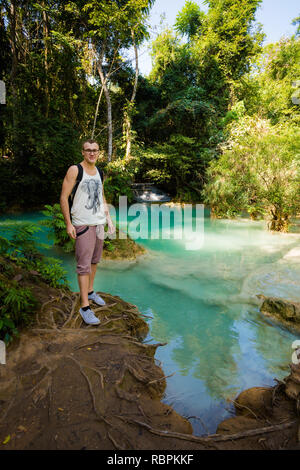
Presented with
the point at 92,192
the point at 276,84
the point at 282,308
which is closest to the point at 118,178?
the point at 282,308

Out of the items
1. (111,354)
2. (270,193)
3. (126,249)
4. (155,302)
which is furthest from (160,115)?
(111,354)

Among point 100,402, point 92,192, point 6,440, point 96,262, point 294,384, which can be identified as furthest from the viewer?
point 96,262

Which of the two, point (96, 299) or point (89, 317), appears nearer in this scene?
point (89, 317)

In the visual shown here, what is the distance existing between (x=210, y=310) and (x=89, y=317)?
2.90 m

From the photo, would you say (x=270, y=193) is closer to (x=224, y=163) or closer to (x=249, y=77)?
(x=224, y=163)

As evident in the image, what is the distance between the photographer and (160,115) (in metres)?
19.4

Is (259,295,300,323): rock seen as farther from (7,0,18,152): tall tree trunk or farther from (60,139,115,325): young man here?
(7,0,18,152): tall tree trunk

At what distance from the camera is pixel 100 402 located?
82.5 inches

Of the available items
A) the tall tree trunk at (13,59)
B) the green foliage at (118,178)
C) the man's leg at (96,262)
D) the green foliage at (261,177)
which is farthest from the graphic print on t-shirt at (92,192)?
the tall tree trunk at (13,59)

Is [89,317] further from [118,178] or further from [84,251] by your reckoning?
[118,178]

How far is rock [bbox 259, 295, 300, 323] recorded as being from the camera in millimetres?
4508

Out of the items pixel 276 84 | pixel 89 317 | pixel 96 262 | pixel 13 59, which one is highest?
pixel 276 84

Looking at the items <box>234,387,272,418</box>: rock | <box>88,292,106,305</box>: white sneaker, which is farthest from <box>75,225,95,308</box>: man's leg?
<box>234,387,272,418</box>: rock
